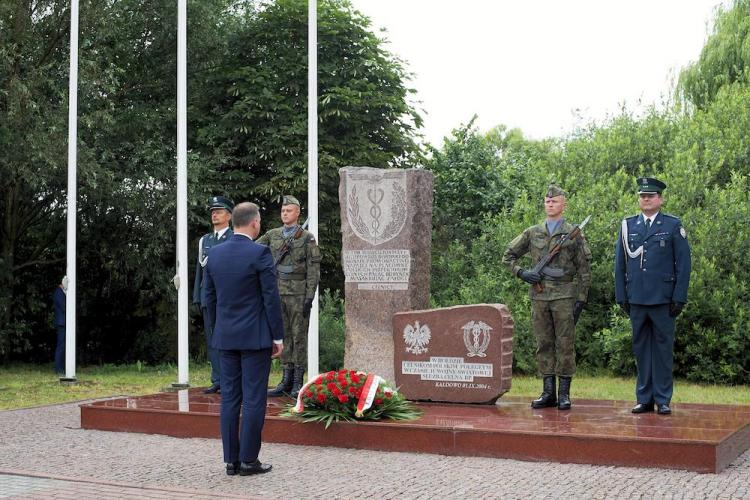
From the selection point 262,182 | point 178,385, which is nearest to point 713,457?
point 178,385

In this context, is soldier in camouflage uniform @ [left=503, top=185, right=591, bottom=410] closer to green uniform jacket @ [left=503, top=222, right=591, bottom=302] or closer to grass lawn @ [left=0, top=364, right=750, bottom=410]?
green uniform jacket @ [left=503, top=222, right=591, bottom=302]

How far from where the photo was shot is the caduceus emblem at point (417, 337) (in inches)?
391

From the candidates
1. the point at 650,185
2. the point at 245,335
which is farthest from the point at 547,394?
the point at 245,335

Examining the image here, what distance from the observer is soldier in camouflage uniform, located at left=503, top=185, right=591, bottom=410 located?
925 centimetres

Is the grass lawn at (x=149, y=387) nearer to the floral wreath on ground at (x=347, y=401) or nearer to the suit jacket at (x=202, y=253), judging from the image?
the floral wreath on ground at (x=347, y=401)

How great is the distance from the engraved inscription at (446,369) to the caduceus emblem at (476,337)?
13 centimetres

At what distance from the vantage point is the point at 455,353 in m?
9.71

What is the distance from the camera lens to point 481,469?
7520 mm

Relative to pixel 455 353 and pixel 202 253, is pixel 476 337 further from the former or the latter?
pixel 202 253

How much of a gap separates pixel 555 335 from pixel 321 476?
10.1ft

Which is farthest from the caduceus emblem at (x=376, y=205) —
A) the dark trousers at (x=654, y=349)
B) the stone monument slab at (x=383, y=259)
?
the dark trousers at (x=654, y=349)

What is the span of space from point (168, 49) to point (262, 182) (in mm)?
3609

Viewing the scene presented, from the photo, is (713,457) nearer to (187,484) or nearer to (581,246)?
(581,246)

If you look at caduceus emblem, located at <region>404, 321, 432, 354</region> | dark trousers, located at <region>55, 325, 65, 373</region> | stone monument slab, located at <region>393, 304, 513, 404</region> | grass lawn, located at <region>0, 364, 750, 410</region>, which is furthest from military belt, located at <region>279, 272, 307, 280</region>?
dark trousers, located at <region>55, 325, 65, 373</region>
